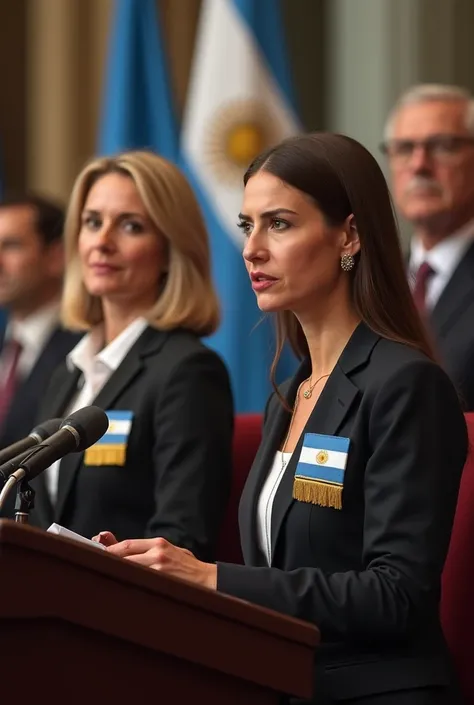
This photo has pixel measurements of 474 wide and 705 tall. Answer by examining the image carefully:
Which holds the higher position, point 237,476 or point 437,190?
point 437,190

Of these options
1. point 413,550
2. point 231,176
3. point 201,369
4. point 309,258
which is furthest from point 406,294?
point 231,176

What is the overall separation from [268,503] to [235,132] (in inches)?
133

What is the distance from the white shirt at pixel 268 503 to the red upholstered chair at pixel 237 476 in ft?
2.77

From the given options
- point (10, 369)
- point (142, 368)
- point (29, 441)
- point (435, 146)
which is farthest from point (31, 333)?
point (29, 441)

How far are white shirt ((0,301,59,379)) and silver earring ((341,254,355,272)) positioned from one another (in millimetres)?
3192

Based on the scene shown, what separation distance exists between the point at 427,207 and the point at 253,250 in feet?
6.91

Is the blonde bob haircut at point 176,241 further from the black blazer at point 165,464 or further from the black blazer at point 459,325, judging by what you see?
the black blazer at point 459,325

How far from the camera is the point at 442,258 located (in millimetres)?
4332

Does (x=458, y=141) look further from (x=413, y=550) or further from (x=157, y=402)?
(x=413, y=550)

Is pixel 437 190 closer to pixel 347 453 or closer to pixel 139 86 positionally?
pixel 139 86

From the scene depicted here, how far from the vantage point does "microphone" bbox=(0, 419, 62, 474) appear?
2.15 meters

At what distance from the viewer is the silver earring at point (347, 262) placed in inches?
97.3

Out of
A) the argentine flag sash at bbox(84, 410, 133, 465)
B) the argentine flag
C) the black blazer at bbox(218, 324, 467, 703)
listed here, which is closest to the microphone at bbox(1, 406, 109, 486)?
the black blazer at bbox(218, 324, 467, 703)

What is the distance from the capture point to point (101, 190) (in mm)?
3600
